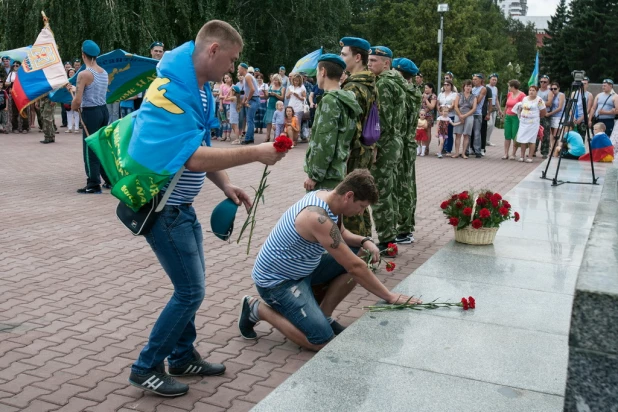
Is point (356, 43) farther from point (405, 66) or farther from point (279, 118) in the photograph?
point (279, 118)

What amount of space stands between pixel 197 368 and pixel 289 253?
919 millimetres

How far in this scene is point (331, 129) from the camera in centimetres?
574

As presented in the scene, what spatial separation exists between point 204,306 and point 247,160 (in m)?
2.47

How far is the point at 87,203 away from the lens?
32.2ft

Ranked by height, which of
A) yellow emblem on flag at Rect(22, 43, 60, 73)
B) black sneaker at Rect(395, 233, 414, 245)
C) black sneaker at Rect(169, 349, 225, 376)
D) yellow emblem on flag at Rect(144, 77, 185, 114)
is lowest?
black sneaker at Rect(395, 233, 414, 245)

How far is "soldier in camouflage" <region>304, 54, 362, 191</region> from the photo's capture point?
5746 millimetres

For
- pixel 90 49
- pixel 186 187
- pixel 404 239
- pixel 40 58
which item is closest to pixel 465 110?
pixel 90 49

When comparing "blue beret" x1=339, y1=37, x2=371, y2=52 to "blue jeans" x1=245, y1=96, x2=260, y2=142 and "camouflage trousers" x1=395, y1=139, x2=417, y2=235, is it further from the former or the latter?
"blue jeans" x1=245, y1=96, x2=260, y2=142

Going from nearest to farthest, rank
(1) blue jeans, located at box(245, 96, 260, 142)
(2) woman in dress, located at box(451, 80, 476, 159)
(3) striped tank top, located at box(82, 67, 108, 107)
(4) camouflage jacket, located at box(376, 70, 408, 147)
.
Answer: (4) camouflage jacket, located at box(376, 70, 408, 147)
(3) striped tank top, located at box(82, 67, 108, 107)
(2) woman in dress, located at box(451, 80, 476, 159)
(1) blue jeans, located at box(245, 96, 260, 142)

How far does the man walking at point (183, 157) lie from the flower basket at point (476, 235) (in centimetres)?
341

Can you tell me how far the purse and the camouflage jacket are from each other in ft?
11.6

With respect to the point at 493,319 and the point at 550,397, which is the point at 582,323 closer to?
the point at 550,397

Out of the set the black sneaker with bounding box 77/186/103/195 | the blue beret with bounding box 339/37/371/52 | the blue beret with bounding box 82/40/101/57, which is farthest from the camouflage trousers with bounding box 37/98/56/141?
the blue beret with bounding box 339/37/371/52

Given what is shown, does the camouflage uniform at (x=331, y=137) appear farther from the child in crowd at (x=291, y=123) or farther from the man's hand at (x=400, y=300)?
the child in crowd at (x=291, y=123)
